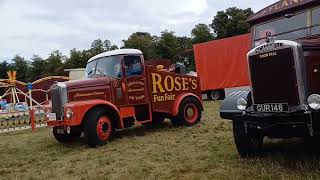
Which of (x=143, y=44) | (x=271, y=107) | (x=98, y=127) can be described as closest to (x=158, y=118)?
(x=98, y=127)

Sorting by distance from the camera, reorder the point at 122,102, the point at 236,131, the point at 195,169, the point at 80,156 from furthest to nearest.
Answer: the point at 122,102
the point at 80,156
the point at 236,131
the point at 195,169

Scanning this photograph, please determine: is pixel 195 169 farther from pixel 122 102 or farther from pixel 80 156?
pixel 122 102

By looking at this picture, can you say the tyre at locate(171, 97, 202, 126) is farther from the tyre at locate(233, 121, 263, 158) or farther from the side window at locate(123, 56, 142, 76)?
the tyre at locate(233, 121, 263, 158)

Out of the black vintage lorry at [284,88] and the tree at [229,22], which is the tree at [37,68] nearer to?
the tree at [229,22]

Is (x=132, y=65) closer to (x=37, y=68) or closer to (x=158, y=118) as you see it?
(x=158, y=118)

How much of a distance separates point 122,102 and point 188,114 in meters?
2.24

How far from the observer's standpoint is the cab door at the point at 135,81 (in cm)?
1230

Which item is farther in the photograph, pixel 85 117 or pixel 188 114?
pixel 188 114

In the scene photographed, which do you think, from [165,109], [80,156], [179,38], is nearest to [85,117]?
[80,156]

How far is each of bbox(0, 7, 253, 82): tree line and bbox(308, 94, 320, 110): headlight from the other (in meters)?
41.3

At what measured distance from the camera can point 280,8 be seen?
27.4 feet

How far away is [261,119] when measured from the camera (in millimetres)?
6875

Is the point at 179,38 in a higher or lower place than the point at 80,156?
higher

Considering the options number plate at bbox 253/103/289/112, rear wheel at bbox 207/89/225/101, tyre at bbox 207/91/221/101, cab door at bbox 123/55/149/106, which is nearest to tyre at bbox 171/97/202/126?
cab door at bbox 123/55/149/106
